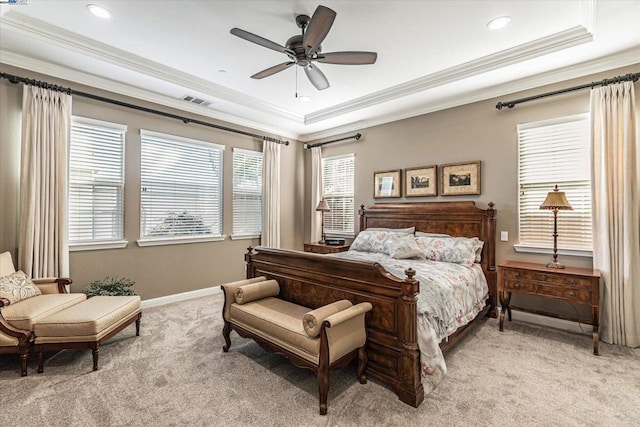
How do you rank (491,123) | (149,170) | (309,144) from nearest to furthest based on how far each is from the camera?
(491,123) → (149,170) → (309,144)

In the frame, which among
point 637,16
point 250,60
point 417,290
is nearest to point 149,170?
point 250,60

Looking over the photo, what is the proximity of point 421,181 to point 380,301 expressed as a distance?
9.52 ft

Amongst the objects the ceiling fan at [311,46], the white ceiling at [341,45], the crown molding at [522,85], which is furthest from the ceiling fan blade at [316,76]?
the crown molding at [522,85]

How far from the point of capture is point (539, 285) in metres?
3.22

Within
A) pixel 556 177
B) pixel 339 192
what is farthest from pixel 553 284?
pixel 339 192

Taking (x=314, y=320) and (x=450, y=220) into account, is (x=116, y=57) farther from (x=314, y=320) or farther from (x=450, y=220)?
(x=450, y=220)

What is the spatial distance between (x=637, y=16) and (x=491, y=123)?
1.61 meters

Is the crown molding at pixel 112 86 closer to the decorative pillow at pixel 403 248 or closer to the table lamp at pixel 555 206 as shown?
the decorative pillow at pixel 403 248

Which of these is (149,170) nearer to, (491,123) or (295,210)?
(295,210)

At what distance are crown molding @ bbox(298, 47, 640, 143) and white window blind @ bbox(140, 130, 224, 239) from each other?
2796 millimetres

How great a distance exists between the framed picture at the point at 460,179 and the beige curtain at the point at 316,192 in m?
2.46

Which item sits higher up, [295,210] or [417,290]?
[295,210]

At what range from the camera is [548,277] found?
10.4 ft

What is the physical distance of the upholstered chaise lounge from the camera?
246cm
